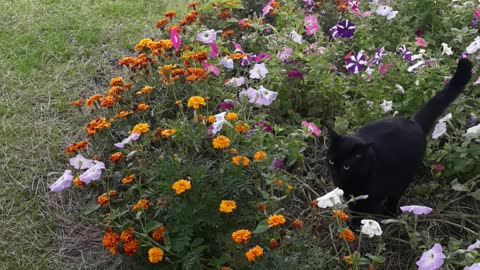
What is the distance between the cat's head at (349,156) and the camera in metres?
2.12

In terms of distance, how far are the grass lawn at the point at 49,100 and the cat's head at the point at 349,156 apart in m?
1.04

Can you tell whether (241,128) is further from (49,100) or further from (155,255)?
(49,100)

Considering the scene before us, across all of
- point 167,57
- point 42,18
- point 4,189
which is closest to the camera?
point 4,189

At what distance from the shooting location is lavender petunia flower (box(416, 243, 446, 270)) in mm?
1858

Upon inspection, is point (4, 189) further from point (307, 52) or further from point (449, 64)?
point (449, 64)

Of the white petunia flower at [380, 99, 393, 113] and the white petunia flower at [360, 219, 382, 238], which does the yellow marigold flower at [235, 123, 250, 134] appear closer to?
the white petunia flower at [360, 219, 382, 238]

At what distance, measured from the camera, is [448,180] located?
263cm

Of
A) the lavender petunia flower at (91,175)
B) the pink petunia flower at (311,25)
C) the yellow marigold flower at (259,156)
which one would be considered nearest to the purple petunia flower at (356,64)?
the pink petunia flower at (311,25)

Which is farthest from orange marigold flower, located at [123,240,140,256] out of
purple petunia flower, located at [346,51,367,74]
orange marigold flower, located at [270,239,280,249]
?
purple petunia flower, located at [346,51,367,74]

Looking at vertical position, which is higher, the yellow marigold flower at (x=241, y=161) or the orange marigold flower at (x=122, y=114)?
the yellow marigold flower at (x=241, y=161)

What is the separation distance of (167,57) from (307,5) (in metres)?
1.33

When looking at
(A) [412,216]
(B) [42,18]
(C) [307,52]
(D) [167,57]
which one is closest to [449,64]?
(C) [307,52]

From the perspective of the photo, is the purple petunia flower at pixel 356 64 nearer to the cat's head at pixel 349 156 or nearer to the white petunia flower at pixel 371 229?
the cat's head at pixel 349 156

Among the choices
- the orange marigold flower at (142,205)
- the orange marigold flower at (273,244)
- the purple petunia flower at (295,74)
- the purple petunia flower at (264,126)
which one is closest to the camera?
the orange marigold flower at (273,244)
